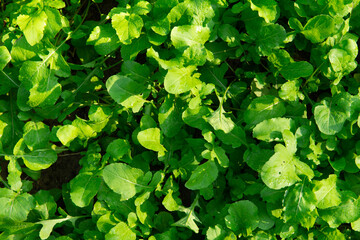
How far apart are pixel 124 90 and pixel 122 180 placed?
402 mm

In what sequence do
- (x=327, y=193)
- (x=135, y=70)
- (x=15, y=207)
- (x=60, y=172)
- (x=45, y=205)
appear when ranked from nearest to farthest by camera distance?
(x=327, y=193) → (x=135, y=70) → (x=15, y=207) → (x=45, y=205) → (x=60, y=172)

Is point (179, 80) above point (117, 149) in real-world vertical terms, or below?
above

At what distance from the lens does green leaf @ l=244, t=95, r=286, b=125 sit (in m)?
1.62

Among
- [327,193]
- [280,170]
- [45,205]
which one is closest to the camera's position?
[280,170]

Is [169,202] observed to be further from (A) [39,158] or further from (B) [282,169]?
(A) [39,158]

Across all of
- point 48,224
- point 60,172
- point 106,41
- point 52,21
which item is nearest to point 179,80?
point 106,41

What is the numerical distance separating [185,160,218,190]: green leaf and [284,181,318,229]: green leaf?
319 millimetres

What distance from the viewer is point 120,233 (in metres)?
1.65

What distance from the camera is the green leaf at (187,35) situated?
1.51 meters

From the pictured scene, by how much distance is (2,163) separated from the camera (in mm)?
2289

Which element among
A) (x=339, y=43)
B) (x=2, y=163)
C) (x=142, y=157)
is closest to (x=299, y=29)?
(x=339, y=43)

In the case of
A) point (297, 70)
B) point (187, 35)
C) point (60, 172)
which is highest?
point (187, 35)

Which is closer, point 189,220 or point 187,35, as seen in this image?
point 187,35

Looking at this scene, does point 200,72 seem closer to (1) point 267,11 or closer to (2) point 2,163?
(1) point 267,11
